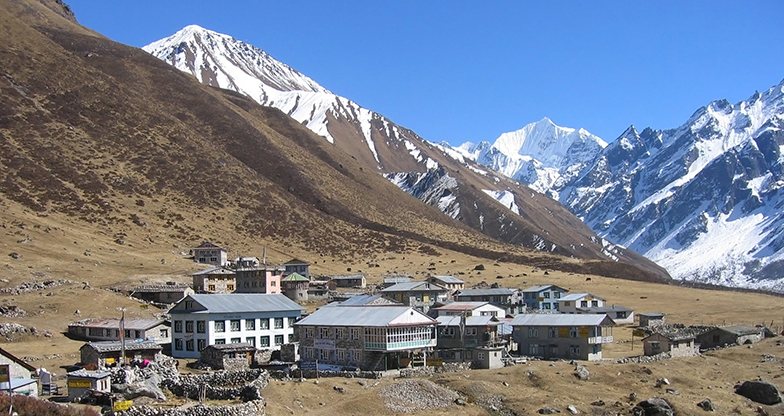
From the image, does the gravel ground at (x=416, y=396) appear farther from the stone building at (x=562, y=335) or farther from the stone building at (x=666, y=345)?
the stone building at (x=666, y=345)

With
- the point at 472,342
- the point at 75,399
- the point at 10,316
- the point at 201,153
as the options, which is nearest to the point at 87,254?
the point at 10,316

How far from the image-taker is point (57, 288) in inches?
3413

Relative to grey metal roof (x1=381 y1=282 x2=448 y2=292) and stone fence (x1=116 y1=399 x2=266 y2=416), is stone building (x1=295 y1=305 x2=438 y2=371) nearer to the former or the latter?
stone fence (x1=116 y1=399 x2=266 y2=416)

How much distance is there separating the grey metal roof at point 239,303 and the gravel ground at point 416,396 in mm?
19541

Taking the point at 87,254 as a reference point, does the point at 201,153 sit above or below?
above

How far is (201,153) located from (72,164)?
34.2 meters

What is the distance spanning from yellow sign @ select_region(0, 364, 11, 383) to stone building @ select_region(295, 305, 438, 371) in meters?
24.6

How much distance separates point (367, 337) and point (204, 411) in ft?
67.7

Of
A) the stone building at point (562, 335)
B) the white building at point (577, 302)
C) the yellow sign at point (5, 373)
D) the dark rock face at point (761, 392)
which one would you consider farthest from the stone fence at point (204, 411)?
the white building at point (577, 302)

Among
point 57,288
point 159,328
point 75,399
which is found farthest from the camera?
point 57,288

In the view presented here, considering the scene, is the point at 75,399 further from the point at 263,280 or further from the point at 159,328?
the point at 263,280

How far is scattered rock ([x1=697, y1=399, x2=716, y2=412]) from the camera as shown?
57.3 metres

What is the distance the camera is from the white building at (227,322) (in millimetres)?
67625

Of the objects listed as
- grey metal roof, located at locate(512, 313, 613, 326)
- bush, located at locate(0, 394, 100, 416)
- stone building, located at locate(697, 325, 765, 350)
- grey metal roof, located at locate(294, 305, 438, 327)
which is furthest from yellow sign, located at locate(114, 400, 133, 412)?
stone building, located at locate(697, 325, 765, 350)
